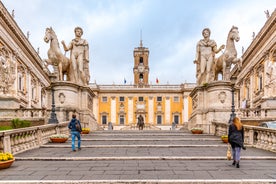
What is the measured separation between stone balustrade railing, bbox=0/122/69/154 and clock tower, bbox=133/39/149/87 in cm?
6012

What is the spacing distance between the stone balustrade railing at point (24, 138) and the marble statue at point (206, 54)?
10443 millimetres

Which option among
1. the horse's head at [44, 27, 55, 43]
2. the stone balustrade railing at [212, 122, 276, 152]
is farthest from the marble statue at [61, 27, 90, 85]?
the stone balustrade railing at [212, 122, 276, 152]

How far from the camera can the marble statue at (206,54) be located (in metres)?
18.0

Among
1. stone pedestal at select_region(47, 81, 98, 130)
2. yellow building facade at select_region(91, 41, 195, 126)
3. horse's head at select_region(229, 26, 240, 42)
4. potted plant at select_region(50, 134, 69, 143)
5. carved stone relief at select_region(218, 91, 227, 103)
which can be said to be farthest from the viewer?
yellow building facade at select_region(91, 41, 195, 126)

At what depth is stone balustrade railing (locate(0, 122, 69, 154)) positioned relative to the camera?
851cm

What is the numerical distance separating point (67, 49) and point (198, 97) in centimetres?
945

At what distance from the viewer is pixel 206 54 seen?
18.1 metres

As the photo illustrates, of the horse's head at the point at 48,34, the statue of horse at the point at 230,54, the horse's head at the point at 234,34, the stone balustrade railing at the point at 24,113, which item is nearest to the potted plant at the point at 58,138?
the stone balustrade railing at the point at 24,113

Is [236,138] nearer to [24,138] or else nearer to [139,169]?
[139,169]

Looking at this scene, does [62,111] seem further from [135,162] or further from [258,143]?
[258,143]

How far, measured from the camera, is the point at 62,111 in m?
15.9

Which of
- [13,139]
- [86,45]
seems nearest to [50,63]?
[86,45]

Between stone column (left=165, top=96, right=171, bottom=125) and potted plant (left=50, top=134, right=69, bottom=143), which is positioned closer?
potted plant (left=50, top=134, right=69, bottom=143)

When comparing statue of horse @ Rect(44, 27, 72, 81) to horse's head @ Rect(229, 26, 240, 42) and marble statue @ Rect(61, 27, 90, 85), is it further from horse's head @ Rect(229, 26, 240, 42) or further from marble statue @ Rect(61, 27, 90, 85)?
horse's head @ Rect(229, 26, 240, 42)
